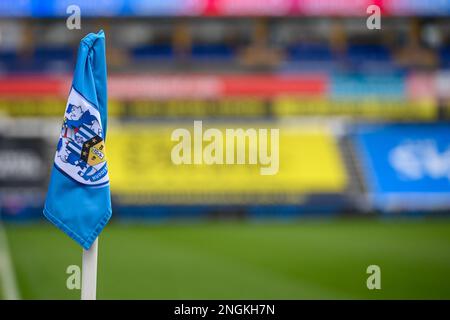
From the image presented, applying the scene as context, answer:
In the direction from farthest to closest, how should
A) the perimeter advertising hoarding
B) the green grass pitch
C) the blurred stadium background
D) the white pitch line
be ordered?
the blurred stadium background < the perimeter advertising hoarding < the green grass pitch < the white pitch line

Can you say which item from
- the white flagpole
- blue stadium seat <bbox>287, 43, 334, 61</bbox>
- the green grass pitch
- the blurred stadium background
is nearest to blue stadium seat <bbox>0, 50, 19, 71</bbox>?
the blurred stadium background

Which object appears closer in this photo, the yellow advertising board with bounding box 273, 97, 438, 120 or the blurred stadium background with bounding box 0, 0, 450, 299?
the blurred stadium background with bounding box 0, 0, 450, 299

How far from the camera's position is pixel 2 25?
16.8 metres

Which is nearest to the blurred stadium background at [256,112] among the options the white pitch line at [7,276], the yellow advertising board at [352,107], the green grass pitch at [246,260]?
the yellow advertising board at [352,107]

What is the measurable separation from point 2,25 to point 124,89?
3402 mm

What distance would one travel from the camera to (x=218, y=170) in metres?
16.3

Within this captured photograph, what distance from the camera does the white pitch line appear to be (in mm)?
7074

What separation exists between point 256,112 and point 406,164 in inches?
154

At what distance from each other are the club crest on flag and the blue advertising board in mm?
13390

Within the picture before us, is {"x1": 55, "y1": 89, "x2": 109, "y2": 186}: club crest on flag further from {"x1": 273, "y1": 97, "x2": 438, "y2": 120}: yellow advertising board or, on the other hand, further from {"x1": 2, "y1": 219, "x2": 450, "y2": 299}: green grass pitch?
{"x1": 273, "y1": 97, "x2": 438, "y2": 120}: yellow advertising board
